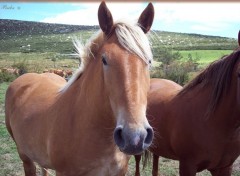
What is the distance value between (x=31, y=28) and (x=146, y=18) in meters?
71.3

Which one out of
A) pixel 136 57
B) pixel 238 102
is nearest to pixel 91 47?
pixel 136 57

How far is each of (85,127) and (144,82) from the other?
755 millimetres

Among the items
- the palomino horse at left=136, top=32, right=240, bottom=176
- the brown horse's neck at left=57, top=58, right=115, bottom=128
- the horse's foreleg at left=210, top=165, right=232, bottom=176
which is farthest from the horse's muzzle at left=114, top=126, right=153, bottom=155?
the horse's foreleg at left=210, top=165, right=232, bottom=176

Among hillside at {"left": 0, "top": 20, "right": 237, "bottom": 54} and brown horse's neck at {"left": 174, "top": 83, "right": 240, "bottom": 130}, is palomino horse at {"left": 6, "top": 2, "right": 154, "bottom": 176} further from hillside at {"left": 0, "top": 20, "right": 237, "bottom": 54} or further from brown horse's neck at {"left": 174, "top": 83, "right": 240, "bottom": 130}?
hillside at {"left": 0, "top": 20, "right": 237, "bottom": 54}

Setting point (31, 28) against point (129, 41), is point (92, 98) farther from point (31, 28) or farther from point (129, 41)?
point (31, 28)

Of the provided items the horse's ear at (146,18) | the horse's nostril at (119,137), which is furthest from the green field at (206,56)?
the horse's nostril at (119,137)

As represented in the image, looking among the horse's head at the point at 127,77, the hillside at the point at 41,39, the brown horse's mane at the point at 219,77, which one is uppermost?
the horse's head at the point at 127,77

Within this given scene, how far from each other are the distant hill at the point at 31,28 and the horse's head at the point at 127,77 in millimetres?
52424

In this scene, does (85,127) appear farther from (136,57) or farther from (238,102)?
(238,102)

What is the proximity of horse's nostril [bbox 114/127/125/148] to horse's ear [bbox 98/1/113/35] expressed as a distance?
87 cm

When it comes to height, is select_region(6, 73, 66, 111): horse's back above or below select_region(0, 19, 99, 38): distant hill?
above

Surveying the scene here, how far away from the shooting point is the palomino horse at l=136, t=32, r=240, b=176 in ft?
10.6

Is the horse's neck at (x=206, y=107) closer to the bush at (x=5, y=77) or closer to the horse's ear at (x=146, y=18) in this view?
the horse's ear at (x=146, y=18)

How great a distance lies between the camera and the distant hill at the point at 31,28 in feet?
187
